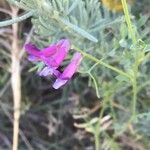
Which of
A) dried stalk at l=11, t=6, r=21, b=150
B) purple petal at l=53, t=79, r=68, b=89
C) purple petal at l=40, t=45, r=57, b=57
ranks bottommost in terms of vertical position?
purple petal at l=53, t=79, r=68, b=89

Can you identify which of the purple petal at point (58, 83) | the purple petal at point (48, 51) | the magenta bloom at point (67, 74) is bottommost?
the purple petal at point (58, 83)

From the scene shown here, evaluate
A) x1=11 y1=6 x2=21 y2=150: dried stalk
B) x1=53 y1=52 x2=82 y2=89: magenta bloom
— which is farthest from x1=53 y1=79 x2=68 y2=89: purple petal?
x1=11 y1=6 x2=21 y2=150: dried stalk

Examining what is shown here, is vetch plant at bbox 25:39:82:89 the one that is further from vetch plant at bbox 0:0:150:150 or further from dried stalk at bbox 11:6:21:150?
dried stalk at bbox 11:6:21:150

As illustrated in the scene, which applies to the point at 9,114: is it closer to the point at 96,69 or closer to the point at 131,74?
the point at 96,69

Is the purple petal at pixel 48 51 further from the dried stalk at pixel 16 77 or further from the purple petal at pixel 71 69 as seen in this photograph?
the dried stalk at pixel 16 77

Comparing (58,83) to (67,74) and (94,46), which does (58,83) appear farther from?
(94,46)

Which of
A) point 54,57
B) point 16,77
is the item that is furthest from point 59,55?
point 16,77

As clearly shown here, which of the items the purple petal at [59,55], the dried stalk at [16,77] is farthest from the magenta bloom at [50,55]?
the dried stalk at [16,77]

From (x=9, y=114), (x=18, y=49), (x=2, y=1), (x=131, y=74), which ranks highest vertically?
(x=2, y=1)

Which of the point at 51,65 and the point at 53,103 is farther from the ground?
the point at 53,103

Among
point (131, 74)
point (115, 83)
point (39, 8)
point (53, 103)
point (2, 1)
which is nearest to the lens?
point (39, 8)

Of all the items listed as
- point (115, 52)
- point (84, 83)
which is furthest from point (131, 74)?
point (84, 83)
